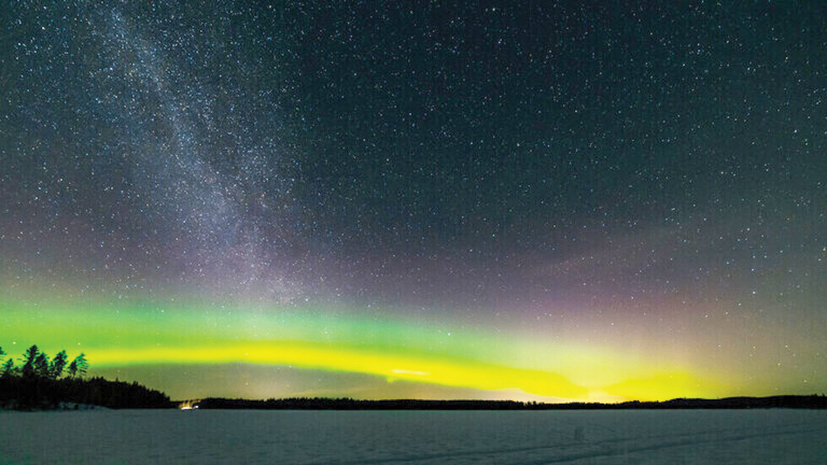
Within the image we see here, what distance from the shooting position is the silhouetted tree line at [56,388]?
127 metres

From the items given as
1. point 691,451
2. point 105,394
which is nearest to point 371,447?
Result: point 691,451

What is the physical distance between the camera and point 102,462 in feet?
93.2

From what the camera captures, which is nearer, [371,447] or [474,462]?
[474,462]

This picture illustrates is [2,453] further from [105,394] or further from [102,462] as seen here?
[105,394]

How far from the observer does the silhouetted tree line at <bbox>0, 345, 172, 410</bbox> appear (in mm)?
126812

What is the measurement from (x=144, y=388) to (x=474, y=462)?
19286 cm

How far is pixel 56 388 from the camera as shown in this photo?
466 ft

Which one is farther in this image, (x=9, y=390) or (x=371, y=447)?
(x=9, y=390)

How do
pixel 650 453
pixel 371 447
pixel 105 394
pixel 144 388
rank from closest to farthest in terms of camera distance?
pixel 650 453 < pixel 371 447 < pixel 105 394 < pixel 144 388

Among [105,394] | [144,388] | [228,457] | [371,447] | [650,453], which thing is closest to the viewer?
[228,457]

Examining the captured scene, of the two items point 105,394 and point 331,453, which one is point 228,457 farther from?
point 105,394

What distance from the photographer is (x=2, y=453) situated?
31984mm

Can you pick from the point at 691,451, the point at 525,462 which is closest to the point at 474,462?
the point at 525,462

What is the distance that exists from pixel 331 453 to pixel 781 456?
87.9 feet
